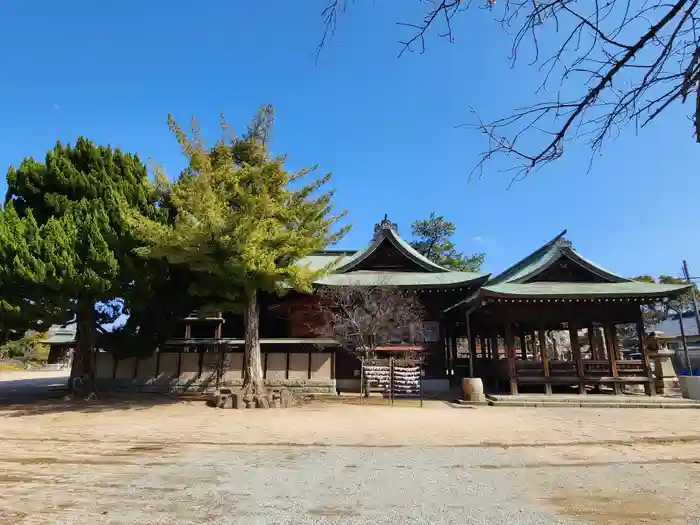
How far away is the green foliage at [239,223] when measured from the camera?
39.1ft

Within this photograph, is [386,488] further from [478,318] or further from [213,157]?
[478,318]

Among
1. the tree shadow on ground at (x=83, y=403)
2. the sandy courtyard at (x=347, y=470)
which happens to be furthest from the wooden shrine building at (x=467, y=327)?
the sandy courtyard at (x=347, y=470)

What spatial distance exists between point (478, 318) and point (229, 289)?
36.3 feet

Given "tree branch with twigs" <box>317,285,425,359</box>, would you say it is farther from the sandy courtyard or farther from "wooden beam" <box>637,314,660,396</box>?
"wooden beam" <box>637,314,660,396</box>

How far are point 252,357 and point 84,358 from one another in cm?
628

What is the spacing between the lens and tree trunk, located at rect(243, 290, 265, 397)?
13.6 metres

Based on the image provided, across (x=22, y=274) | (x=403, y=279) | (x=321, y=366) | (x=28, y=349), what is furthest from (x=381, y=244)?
(x=28, y=349)

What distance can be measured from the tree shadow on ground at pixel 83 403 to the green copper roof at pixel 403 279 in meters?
7.37

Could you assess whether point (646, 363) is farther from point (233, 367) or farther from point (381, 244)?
point (233, 367)

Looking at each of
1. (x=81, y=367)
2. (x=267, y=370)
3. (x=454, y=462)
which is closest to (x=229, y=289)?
(x=267, y=370)

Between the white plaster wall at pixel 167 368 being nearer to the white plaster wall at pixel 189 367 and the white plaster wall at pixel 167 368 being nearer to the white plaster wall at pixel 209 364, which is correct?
the white plaster wall at pixel 189 367

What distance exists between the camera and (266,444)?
25.1ft

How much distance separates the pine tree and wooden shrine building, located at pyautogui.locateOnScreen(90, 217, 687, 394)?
2233 millimetres

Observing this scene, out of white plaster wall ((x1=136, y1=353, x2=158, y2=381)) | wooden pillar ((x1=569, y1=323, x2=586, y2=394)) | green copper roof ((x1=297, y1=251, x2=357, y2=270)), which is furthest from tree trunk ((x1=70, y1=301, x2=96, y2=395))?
wooden pillar ((x1=569, y1=323, x2=586, y2=394))
